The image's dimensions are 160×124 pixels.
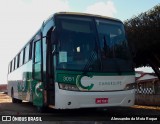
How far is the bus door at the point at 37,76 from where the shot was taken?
13.1m

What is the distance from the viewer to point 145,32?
29094 mm

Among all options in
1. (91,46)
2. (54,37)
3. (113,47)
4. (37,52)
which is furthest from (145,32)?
(54,37)

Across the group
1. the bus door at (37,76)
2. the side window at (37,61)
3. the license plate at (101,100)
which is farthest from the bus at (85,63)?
the side window at (37,61)

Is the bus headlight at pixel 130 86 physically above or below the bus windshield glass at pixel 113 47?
below

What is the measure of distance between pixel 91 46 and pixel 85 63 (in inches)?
25.3

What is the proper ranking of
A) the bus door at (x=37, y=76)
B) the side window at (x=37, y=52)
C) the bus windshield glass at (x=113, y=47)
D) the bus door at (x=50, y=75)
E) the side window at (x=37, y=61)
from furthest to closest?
the side window at (x=37, y=52), the side window at (x=37, y=61), the bus door at (x=37, y=76), the bus windshield glass at (x=113, y=47), the bus door at (x=50, y=75)

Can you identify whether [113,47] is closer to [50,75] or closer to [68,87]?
[68,87]

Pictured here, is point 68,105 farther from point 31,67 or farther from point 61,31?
point 31,67

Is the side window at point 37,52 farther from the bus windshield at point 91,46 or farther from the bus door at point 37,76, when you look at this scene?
the bus windshield at point 91,46

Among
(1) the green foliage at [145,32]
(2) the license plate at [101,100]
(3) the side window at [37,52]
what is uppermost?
(1) the green foliage at [145,32]

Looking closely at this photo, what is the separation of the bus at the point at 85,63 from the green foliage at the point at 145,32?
617 inches

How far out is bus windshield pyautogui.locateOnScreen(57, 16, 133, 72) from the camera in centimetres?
1139

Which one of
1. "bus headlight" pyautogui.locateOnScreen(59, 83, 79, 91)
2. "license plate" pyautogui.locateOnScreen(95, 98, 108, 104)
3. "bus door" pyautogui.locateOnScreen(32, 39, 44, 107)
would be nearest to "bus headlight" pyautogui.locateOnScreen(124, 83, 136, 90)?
"license plate" pyautogui.locateOnScreen(95, 98, 108, 104)

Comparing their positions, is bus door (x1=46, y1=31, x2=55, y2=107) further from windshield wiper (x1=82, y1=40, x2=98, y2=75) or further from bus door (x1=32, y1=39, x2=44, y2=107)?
windshield wiper (x1=82, y1=40, x2=98, y2=75)
